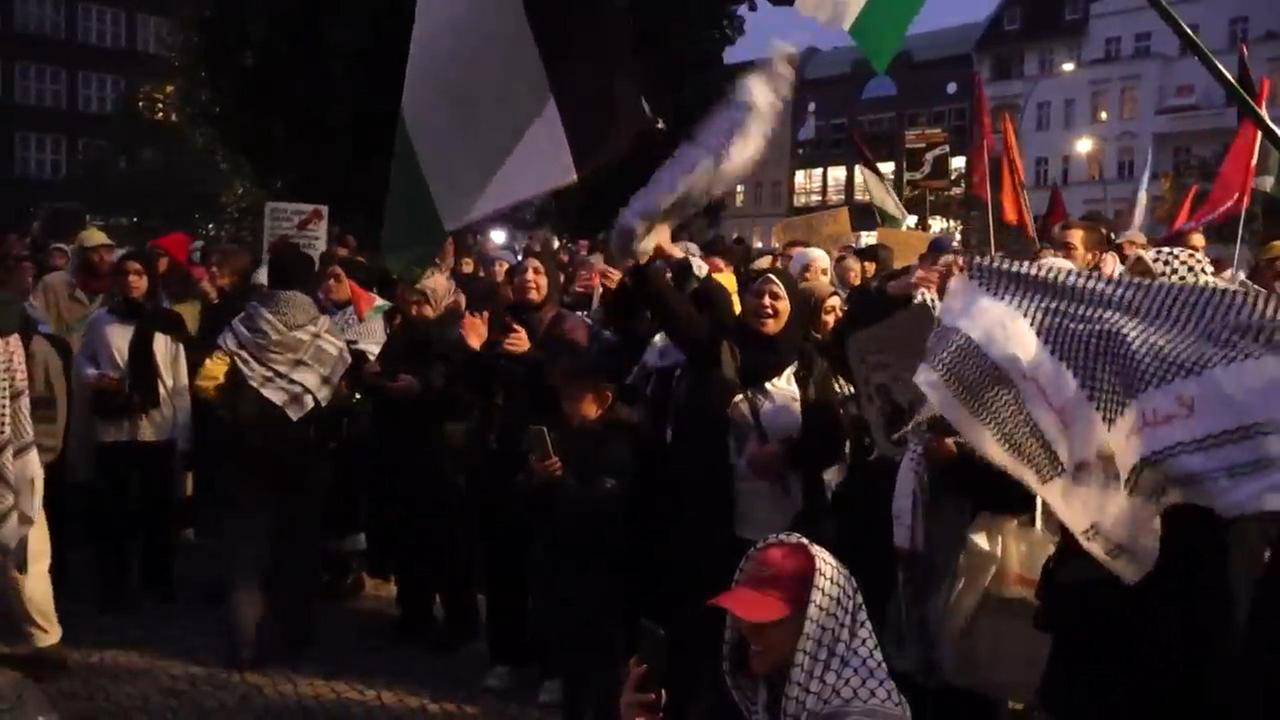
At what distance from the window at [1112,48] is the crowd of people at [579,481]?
213 feet

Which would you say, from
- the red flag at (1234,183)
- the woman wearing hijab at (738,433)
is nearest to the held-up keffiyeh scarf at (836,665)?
the woman wearing hijab at (738,433)

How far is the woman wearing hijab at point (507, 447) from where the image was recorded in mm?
6598

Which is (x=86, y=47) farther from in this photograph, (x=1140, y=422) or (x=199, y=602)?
(x=1140, y=422)

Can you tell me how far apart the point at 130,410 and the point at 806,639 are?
18.8ft

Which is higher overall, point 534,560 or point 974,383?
point 974,383

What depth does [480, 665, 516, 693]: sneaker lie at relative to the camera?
266 inches

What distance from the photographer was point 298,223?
12.0m

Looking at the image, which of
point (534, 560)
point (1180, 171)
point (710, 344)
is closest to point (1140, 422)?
point (710, 344)

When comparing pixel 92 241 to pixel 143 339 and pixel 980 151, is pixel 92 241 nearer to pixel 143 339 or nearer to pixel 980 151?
pixel 143 339

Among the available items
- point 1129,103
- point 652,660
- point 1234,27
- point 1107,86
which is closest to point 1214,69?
point 652,660

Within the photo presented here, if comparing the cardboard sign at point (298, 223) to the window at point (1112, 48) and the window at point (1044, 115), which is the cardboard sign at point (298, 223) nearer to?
the window at point (1112, 48)

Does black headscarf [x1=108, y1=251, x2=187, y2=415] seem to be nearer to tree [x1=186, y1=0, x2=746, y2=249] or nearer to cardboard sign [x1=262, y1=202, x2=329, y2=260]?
cardboard sign [x1=262, y1=202, x2=329, y2=260]

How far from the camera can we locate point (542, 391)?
20.2 feet

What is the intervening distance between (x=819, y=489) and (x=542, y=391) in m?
1.45
